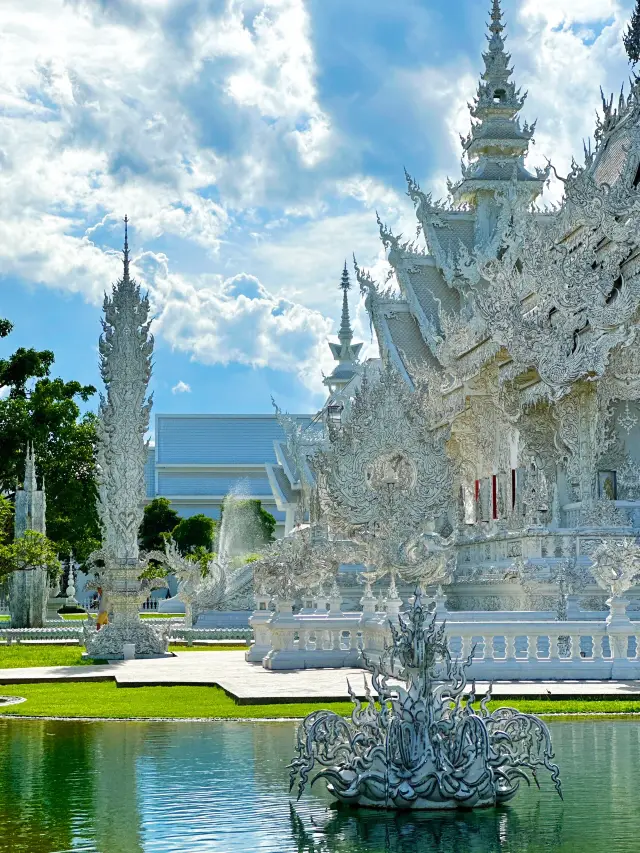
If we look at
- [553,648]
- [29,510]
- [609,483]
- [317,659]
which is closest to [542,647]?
[553,648]

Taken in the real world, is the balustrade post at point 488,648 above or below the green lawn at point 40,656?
above

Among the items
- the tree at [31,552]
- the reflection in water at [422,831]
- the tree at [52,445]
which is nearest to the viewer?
the reflection in water at [422,831]

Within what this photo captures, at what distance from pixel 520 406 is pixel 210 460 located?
51069 millimetres

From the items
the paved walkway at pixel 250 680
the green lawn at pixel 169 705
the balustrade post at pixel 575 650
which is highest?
the balustrade post at pixel 575 650

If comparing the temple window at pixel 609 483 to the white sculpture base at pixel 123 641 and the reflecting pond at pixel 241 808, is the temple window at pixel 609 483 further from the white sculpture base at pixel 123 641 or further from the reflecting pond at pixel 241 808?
the reflecting pond at pixel 241 808

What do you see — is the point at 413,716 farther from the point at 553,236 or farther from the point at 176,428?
the point at 176,428

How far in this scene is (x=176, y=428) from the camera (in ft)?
252

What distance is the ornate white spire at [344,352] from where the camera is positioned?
54.4 m

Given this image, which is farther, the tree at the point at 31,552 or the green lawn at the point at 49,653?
the tree at the point at 31,552

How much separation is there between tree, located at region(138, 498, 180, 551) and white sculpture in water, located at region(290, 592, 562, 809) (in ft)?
162

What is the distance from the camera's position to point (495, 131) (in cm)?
3750

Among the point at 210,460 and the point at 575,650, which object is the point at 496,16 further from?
the point at 210,460

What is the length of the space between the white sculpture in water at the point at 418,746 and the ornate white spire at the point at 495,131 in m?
29.9

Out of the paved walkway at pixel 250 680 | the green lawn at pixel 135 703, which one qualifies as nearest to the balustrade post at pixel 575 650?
the paved walkway at pixel 250 680
